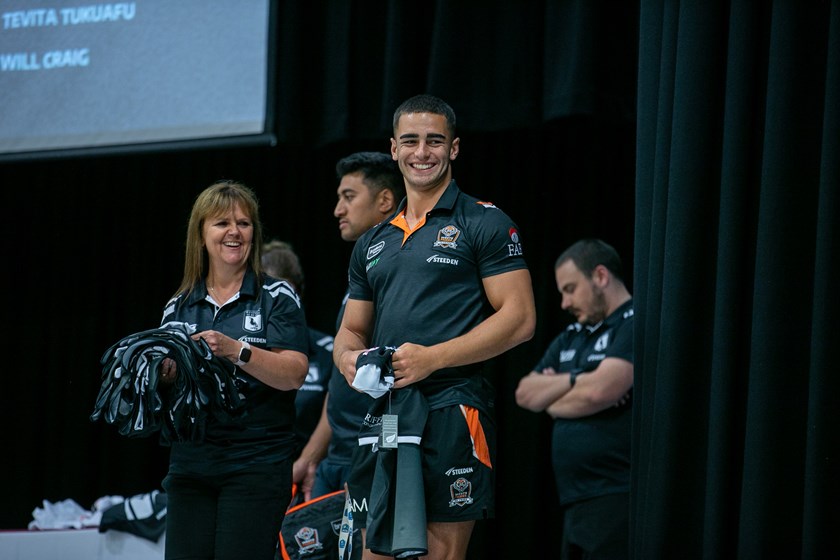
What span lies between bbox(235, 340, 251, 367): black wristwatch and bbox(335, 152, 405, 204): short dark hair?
1121mm

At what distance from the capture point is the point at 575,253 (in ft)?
13.2

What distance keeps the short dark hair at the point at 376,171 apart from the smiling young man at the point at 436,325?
0.87m

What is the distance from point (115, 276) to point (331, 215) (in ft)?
4.25

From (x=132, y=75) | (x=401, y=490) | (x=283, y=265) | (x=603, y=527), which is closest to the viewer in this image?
(x=401, y=490)

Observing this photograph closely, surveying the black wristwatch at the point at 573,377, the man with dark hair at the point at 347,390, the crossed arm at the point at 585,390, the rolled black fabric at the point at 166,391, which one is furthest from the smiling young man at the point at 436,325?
the black wristwatch at the point at 573,377

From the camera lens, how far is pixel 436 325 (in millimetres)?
2594

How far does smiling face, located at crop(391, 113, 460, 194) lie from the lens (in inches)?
107

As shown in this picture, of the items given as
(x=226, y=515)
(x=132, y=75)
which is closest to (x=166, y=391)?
(x=226, y=515)

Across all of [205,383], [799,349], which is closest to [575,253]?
[799,349]

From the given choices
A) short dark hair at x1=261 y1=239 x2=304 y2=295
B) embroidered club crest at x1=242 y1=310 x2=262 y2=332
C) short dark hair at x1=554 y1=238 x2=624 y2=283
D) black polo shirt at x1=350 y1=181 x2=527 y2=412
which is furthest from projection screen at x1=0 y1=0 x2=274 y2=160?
black polo shirt at x1=350 y1=181 x2=527 y2=412

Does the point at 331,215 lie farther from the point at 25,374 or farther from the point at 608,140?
the point at 25,374

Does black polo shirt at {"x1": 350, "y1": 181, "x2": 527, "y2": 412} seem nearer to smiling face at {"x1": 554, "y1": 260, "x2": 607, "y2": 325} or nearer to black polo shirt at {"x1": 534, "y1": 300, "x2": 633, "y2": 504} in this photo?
black polo shirt at {"x1": 534, "y1": 300, "x2": 633, "y2": 504}

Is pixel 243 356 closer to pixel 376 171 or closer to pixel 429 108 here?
pixel 429 108

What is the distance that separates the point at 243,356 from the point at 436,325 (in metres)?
0.54
